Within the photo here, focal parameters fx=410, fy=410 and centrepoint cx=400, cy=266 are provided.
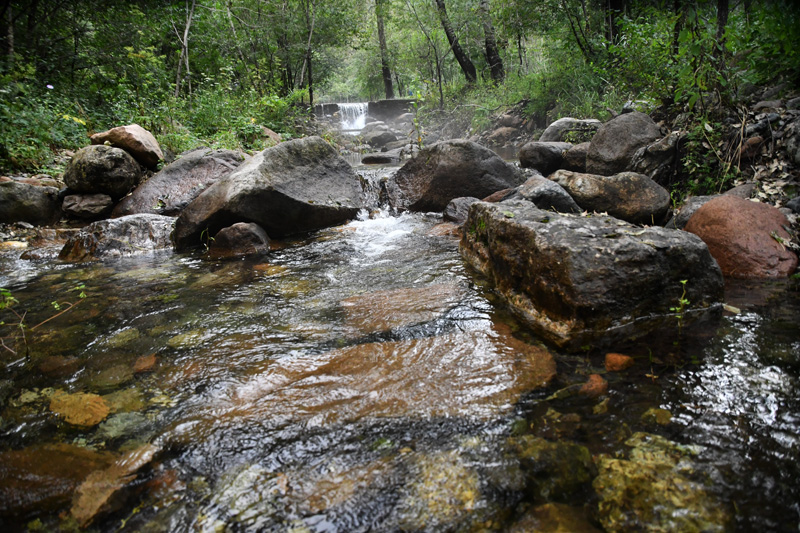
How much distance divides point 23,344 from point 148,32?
1119 cm

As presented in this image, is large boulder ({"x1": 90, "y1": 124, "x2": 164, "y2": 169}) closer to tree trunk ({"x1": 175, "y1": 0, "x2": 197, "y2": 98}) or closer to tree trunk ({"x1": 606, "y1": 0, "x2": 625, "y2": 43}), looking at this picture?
tree trunk ({"x1": 175, "y1": 0, "x2": 197, "y2": 98})

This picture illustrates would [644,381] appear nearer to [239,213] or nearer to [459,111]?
[239,213]

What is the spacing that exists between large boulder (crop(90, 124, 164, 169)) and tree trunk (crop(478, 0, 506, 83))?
1293 cm

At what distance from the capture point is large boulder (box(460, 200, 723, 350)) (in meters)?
2.46

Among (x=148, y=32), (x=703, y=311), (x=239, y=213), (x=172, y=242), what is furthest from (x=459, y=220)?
(x=148, y=32)

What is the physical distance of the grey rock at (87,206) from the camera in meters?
6.45

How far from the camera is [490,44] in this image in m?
16.5

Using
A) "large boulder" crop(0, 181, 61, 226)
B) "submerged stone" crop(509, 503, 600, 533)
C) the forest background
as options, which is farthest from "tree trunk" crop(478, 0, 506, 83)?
"submerged stone" crop(509, 503, 600, 533)

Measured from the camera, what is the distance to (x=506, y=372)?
7.22 feet

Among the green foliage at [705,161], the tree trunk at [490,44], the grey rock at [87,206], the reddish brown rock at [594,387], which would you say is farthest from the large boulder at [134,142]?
the tree trunk at [490,44]

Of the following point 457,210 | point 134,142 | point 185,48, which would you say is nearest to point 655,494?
point 457,210

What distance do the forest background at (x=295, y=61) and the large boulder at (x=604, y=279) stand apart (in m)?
1.40

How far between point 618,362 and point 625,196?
3215mm

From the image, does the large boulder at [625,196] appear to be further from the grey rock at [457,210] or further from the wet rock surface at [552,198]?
the grey rock at [457,210]
